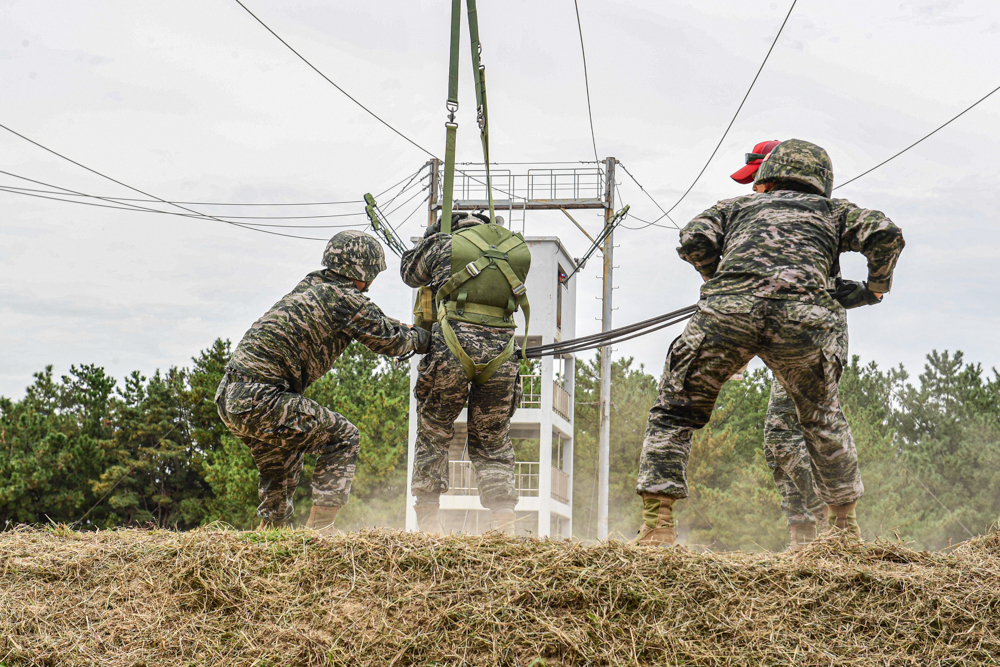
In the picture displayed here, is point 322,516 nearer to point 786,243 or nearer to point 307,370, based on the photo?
point 307,370

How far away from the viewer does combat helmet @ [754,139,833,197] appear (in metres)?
4.95

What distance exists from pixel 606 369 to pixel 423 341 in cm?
1730

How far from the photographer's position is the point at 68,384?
32.1m

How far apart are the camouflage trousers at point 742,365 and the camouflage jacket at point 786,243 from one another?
11 centimetres

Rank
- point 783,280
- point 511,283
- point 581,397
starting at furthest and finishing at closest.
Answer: point 581,397 < point 511,283 < point 783,280

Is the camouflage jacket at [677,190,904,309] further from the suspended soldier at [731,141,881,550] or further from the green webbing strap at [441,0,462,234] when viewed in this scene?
the green webbing strap at [441,0,462,234]

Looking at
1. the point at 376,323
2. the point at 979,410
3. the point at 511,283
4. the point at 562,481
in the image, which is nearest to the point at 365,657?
the point at 376,323

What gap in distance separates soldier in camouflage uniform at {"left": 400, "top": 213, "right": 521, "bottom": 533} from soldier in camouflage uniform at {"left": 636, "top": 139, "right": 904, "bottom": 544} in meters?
1.74

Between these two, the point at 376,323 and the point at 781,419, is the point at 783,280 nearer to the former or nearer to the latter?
the point at 781,419

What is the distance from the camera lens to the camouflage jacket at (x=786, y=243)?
14.9 feet

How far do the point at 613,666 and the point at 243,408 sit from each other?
10.7 ft

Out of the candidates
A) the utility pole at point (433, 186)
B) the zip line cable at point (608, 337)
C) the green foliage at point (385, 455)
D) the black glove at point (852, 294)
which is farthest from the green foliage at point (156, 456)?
the black glove at point (852, 294)

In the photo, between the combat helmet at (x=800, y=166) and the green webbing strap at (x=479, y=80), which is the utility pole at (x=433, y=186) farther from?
the combat helmet at (x=800, y=166)

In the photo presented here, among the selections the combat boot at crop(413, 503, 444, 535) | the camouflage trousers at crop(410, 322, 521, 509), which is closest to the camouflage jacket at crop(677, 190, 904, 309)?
the camouflage trousers at crop(410, 322, 521, 509)
